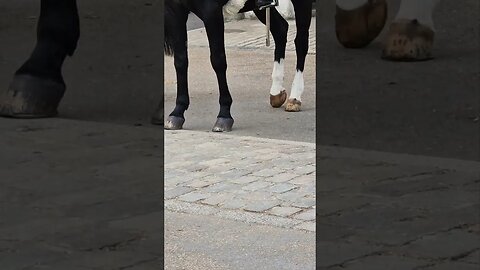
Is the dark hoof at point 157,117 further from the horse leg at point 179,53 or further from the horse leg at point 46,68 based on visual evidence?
the horse leg at point 179,53

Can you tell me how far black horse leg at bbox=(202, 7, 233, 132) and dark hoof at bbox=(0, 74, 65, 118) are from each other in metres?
3.46

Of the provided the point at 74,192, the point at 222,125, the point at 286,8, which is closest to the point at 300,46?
the point at 222,125

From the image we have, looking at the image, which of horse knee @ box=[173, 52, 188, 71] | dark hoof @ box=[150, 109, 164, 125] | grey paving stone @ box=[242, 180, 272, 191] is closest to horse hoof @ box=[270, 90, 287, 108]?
horse knee @ box=[173, 52, 188, 71]

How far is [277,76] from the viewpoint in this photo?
22.4 feet

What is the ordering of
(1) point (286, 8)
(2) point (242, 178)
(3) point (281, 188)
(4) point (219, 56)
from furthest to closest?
(1) point (286, 8)
(4) point (219, 56)
(2) point (242, 178)
(3) point (281, 188)

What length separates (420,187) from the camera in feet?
6.49

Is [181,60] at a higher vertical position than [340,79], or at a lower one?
lower

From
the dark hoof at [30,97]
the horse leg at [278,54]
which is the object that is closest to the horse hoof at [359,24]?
the dark hoof at [30,97]

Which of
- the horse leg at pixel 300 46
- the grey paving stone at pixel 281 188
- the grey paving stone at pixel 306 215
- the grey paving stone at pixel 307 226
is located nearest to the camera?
the grey paving stone at pixel 307 226

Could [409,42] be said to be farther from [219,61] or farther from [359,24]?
[219,61]

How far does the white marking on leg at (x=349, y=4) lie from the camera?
6.73 ft

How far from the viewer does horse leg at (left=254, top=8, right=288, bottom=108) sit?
21.9 feet

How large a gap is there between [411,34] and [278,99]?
16.1ft

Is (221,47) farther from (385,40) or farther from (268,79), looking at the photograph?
(385,40)
